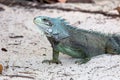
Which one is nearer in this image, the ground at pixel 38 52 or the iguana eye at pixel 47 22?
the ground at pixel 38 52

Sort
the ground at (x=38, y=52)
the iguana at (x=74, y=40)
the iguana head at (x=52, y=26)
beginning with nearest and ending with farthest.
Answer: the ground at (x=38, y=52) → the iguana head at (x=52, y=26) → the iguana at (x=74, y=40)

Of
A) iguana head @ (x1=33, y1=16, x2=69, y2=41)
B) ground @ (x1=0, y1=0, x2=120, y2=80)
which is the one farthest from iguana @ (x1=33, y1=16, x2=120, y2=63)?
ground @ (x1=0, y1=0, x2=120, y2=80)

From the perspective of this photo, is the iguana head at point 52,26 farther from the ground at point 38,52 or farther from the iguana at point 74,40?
the ground at point 38,52

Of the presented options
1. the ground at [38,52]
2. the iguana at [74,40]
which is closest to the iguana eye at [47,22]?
the iguana at [74,40]

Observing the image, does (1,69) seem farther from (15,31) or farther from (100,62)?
(15,31)

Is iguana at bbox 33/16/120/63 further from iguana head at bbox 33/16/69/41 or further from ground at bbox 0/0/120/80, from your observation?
ground at bbox 0/0/120/80

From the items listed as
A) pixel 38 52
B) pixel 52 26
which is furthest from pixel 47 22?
pixel 38 52

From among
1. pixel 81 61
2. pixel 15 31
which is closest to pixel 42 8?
pixel 15 31

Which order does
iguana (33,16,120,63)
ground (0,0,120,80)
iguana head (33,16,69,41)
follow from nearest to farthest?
1. ground (0,0,120,80)
2. iguana head (33,16,69,41)
3. iguana (33,16,120,63)

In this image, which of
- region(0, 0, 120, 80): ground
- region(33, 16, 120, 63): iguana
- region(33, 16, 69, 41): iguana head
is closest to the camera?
region(0, 0, 120, 80): ground
